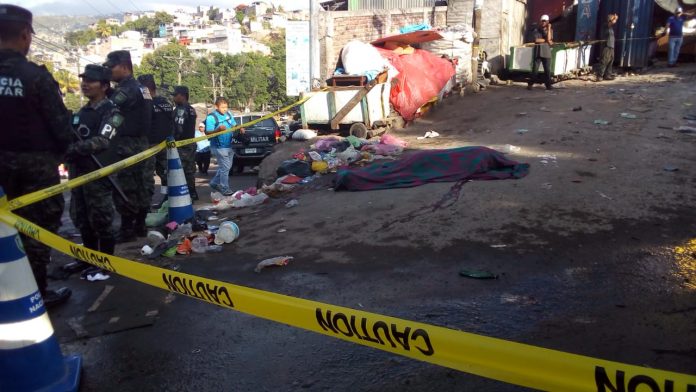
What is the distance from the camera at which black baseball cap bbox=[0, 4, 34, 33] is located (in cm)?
312

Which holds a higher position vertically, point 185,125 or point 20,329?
point 185,125

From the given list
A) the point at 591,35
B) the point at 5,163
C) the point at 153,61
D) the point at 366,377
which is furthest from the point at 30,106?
the point at 153,61

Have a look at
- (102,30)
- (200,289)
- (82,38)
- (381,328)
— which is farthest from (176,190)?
(102,30)

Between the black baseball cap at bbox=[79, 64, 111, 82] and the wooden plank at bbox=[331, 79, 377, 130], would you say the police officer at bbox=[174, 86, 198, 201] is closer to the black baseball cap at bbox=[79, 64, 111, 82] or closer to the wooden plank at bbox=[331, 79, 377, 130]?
the black baseball cap at bbox=[79, 64, 111, 82]

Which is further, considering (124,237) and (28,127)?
(124,237)

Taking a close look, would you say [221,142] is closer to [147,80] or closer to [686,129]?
[147,80]

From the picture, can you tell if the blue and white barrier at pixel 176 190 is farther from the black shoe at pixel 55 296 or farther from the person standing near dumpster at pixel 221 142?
the person standing near dumpster at pixel 221 142

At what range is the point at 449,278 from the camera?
3.47 m

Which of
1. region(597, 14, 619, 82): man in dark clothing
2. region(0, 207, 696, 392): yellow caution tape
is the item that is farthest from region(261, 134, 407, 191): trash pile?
region(597, 14, 619, 82): man in dark clothing

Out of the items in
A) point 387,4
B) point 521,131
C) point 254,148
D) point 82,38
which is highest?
point 82,38

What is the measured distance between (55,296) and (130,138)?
2004 millimetres

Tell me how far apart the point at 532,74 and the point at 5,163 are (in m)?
12.9

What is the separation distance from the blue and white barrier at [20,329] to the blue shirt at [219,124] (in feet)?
19.3

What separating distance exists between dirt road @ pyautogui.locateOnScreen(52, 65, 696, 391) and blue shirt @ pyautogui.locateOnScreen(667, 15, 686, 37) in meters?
9.72
